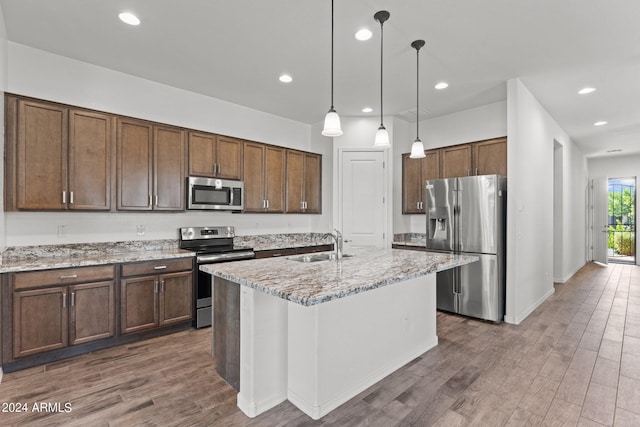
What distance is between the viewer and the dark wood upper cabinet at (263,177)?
174 inches

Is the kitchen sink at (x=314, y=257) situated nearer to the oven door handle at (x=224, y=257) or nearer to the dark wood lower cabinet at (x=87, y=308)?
the oven door handle at (x=224, y=257)

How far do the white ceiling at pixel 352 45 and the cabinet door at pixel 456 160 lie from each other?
2.19 ft

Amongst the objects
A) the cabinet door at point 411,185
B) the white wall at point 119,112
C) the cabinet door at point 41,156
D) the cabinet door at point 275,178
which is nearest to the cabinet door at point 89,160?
the cabinet door at point 41,156

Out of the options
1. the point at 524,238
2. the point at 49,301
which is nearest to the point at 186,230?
the point at 49,301

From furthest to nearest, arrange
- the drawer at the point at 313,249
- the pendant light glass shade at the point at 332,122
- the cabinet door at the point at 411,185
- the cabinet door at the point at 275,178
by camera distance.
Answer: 1. the cabinet door at the point at 411,185
2. the drawer at the point at 313,249
3. the cabinet door at the point at 275,178
4. the pendant light glass shade at the point at 332,122

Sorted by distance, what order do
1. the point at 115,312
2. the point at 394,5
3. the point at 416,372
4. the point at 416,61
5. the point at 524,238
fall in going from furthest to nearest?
the point at 524,238 → the point at 416,61 → the point at 115,312 → the point at 416,372 → the point at 394,5

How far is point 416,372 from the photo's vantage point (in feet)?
8.54

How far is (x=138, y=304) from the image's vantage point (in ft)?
10.5

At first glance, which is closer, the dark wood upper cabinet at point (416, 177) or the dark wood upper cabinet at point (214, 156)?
the dark wood upper cabinet at point (214, 156)

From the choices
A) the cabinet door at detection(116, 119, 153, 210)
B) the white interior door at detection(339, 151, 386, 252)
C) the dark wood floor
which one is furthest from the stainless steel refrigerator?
the cabinet door at detection(116, 119, 153, 210)

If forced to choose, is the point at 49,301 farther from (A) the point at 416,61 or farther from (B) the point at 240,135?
(A) the point at 416,61

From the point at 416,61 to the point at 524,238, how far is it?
2532 millimetres

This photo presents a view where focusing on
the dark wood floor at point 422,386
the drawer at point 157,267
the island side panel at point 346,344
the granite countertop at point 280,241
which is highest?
the granite countertop at point 280,241

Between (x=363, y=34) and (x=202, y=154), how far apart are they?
2328 millimetres
